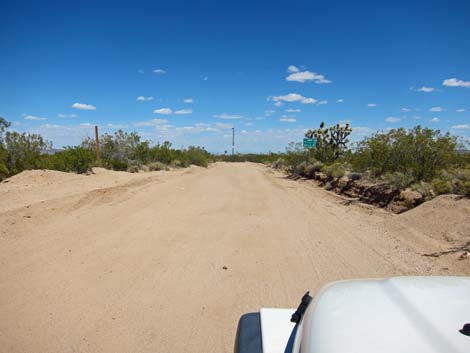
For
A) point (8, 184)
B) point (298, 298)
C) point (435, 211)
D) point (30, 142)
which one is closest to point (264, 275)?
point (298, 298)

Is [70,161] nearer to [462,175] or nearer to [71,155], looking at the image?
[71,155]

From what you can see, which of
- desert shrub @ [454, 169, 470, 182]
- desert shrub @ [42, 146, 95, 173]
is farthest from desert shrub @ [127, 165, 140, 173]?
desert shrub @ [454, 169, 470, 182]

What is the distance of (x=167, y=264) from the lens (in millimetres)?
4828

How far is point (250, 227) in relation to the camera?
23.2 feet

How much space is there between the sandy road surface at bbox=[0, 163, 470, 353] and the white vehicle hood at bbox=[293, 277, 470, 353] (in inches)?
74.6

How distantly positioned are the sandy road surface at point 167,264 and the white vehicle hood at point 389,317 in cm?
189

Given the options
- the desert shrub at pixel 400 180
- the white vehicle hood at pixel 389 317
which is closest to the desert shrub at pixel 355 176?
the desert shrub at pixel 400 180

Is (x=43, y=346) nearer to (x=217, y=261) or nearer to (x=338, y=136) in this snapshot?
(x=217, y=261)

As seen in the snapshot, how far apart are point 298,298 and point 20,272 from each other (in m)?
3.88

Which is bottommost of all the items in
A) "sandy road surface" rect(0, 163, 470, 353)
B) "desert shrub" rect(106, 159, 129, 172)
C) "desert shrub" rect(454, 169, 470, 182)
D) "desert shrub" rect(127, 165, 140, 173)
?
"sandy road surface" rect(0, 163, 470, 353)

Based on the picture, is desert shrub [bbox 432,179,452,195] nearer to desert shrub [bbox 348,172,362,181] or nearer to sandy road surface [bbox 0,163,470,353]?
sandy road surface [bbox 0,163,470,353]

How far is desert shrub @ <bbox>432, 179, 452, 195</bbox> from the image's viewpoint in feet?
28.3

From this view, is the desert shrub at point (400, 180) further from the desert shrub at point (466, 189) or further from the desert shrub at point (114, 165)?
the desert shrub at point (114, 165)

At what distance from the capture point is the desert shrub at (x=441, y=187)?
864 centimetres
